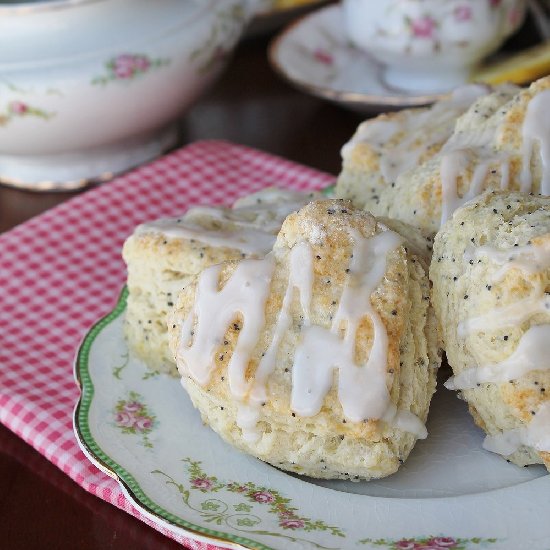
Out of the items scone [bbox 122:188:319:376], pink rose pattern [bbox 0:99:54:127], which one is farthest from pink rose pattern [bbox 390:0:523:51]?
scone [bbox 122:188:319:376]

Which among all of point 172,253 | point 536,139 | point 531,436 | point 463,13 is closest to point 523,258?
point 531,436

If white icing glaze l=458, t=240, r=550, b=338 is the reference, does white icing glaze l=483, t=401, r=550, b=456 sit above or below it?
below

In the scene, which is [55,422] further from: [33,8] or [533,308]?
[33,8]

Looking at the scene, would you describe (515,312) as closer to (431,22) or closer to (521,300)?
(521,300)

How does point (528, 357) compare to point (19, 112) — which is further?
point (19, 112)

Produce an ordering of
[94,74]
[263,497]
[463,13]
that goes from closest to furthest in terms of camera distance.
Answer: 1. [263,497]
2. [94,74]
3. [463,13]

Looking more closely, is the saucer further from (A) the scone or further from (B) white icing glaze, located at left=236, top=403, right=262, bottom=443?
(B) white icing glaze, located at left=236, top=403, right=262, bottom=443
